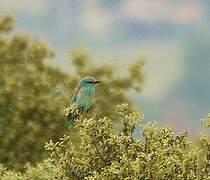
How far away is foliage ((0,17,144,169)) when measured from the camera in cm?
3334

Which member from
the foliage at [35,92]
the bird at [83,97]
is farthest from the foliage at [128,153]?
the foliage at [35,92]

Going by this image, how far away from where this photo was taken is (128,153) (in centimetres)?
1836

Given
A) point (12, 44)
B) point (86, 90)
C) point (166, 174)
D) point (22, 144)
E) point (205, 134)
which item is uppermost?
point (12, 44)

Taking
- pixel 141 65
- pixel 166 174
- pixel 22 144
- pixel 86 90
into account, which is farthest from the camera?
pixel 141 65

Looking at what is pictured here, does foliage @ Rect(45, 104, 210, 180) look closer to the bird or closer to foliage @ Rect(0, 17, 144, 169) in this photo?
the bird

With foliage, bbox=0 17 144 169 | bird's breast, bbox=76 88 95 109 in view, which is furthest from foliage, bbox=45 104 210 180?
foliage, bbox=0 17 144 169

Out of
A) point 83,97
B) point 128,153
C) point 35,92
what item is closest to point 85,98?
point 83,97

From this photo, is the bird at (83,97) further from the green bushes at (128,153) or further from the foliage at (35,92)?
the foliage at (35,92)

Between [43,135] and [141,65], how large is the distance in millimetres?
5821

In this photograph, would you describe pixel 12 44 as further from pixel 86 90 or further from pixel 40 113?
pixel 86 90

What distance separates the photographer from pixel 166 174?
18094 millimetres

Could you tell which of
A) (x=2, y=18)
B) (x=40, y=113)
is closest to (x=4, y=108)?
(x=40, y=113)

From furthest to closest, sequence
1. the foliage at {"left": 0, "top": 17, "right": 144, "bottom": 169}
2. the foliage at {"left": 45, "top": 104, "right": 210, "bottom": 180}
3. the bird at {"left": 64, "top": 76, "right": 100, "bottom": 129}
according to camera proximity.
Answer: the foliage at {"left": 0, "top": 17, "right": 144, "bottom": 169}
the bird at {"left": 64, "top": 76, "right": 100, "bottom": 129}
the foliage at {"left": 45, "top": 104, "right": 210, "bottom": 180}

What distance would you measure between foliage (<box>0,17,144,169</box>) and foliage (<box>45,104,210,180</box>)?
13.4 meters
